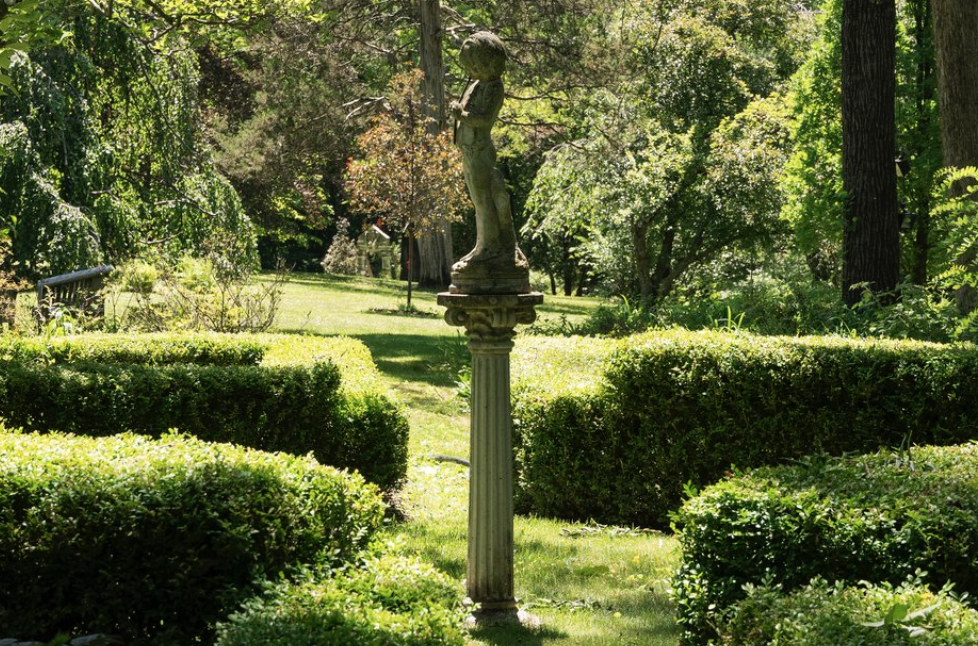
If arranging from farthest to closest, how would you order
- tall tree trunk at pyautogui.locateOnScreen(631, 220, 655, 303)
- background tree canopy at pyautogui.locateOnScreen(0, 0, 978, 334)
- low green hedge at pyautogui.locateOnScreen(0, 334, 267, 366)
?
tall tree trunk at pyautogui.locateOnScreen(631, 220, 655, 303) → background tree canopy at pyautogui.locateOnScreen(0, 0, 978, 334) → low green hedge at pyautogui.locateOnScreen(0, 334, 267, 366)

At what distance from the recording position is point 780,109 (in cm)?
1866

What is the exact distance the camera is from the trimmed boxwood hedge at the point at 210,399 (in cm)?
715

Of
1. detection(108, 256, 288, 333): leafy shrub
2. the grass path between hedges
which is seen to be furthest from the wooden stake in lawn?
detection(108, 256, 288, 333): leafy shrub

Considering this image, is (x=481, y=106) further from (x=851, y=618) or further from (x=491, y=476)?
(x=851, y=618)

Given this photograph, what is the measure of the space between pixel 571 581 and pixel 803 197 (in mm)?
9440

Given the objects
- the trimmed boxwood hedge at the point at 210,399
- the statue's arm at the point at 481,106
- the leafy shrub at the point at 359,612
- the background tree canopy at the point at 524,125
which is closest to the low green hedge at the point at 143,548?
the leafy shrub at the point at 359,612

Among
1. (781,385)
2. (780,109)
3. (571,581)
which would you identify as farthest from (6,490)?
(780,109)

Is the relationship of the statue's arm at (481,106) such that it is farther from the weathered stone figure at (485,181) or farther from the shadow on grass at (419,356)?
the shadow on grass at (419,356)

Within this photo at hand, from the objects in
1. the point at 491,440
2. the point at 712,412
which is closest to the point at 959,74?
the point at 712,412

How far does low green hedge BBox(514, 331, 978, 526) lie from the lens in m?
7.42

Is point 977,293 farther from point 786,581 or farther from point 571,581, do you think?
point 786,581

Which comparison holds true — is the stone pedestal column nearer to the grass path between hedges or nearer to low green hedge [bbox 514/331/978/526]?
the grass path between hedges

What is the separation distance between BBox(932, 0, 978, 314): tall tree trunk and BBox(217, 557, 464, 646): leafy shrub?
833cm

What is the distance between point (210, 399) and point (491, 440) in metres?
2.87
